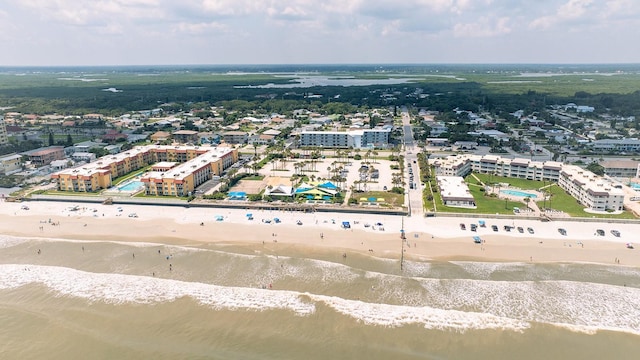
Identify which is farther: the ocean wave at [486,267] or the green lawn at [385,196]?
the green lawn at [385,196]

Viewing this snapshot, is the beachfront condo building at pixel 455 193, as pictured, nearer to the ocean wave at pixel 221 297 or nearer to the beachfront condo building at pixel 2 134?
the ocean wave at pixel 221 297

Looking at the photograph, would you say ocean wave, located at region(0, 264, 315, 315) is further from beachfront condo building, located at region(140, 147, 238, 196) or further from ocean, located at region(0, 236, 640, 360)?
beachfront condo building, located at region(140, 147, 238, 196)

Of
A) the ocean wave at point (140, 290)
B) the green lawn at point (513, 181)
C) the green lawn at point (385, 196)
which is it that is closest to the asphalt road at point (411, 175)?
the green lawn at point (385, 196)

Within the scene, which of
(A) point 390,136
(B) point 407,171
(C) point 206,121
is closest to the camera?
(B) point 407,171

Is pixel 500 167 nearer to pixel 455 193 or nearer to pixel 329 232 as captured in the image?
pixel 455 193

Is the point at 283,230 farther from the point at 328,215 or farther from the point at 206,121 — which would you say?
the point at 206,121

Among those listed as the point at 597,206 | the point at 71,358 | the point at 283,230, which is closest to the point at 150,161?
the point at 283,230
